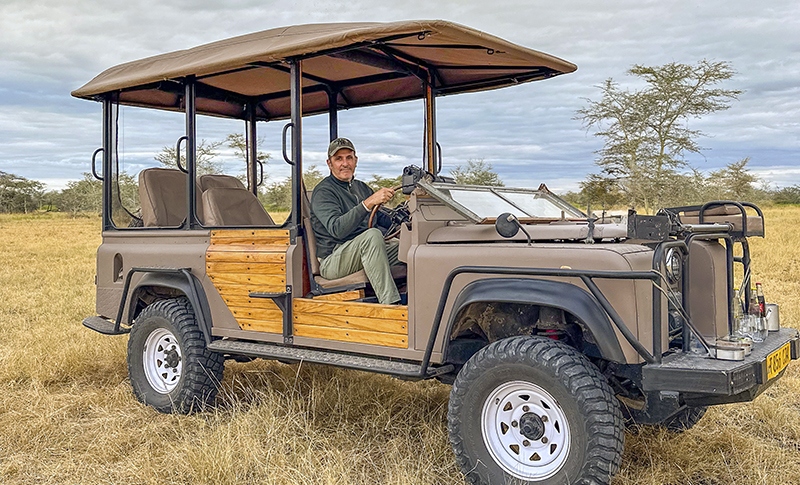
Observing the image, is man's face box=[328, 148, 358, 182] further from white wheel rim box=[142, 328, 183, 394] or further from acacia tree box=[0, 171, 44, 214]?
acacia tree box=[0, 171, 44, 214]

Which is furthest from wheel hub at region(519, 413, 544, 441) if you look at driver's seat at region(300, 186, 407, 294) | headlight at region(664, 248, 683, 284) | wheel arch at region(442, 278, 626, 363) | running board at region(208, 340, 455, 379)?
driver's seat at region(300, 186, 407, 294)

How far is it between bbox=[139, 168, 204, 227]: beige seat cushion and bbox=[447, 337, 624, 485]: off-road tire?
9.86ft

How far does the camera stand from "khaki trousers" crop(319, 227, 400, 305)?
14.6 feet

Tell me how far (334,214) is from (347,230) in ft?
0.70

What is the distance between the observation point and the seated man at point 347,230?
14.7 ft

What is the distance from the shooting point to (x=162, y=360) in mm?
5531

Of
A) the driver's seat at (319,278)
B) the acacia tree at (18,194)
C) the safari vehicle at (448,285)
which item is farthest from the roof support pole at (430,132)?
the acacia tree at (18,194)

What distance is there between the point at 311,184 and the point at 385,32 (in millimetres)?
1507

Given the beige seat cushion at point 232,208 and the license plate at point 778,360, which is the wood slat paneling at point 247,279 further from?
the license plate at point 778,360

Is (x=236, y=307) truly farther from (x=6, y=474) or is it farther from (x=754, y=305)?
(x=754, y=305)

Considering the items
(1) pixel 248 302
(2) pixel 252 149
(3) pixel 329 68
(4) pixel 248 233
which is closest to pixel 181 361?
(1) pixel 248 302

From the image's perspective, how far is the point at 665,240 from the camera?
3434 mm

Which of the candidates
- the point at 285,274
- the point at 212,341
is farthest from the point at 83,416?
the point at 285,274

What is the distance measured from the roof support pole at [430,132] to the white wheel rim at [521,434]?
8.31 feet
